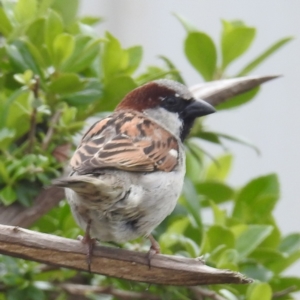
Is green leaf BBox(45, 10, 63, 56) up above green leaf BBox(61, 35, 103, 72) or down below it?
above

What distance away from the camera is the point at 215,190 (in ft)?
6.22

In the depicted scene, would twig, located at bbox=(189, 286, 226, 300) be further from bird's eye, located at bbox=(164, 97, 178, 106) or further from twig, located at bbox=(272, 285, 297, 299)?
bird's eye, located at bbox=(164, 97, 178, 106)

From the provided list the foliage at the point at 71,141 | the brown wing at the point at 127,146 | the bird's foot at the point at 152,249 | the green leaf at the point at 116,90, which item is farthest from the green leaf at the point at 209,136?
the bird's foot at the point at 152,249

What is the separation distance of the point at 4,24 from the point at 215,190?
0.66m

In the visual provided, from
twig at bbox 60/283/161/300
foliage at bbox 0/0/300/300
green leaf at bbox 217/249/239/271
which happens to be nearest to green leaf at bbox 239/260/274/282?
foliage at bbox 0/0/300/300

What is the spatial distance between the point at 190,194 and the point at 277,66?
96.8 inches

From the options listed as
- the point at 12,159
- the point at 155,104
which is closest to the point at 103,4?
the point at 155,104

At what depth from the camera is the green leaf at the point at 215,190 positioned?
1.88 metres

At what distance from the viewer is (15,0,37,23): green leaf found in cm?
171

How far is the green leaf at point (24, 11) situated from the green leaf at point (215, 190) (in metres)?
0.59

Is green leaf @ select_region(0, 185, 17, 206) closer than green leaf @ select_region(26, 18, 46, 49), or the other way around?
green leaf @ select_region(0, 185, 17, 206)

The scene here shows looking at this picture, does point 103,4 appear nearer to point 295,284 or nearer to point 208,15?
point 208,15

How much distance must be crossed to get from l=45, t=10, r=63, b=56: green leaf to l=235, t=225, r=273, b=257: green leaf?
594mm

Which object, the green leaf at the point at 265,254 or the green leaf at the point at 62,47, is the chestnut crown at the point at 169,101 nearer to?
the green leaf at the point at 62,47
